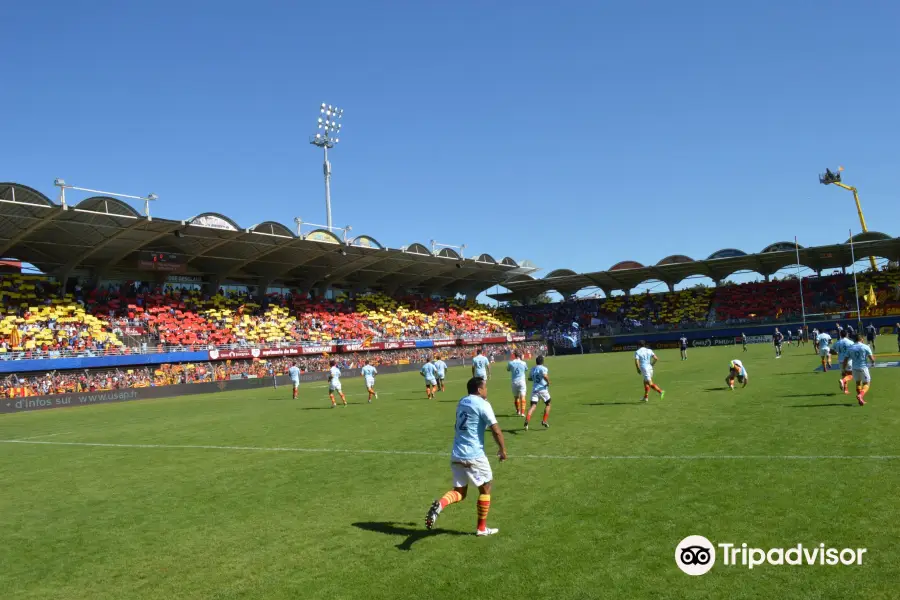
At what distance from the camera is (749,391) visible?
67.2 ft

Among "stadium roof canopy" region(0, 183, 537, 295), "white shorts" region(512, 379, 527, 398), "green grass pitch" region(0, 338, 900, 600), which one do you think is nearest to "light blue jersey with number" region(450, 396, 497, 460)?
"green grass pitch" region(0, 338, 900, 600)

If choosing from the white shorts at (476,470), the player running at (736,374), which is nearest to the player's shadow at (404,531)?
the white shorts at (476,470)

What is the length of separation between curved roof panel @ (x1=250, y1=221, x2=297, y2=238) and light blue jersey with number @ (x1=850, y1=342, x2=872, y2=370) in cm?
4155

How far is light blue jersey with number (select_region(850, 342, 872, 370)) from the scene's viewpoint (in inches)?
621

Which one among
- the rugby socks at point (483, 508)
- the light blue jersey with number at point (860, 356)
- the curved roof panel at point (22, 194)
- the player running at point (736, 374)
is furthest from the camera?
the curved roof panel at point (22, 194)

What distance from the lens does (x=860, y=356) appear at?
52.2 feet

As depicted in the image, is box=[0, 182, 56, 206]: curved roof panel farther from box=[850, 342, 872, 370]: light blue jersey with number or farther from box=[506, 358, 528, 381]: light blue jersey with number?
box=[850, 342, 872, 370]: light blue jersey with number

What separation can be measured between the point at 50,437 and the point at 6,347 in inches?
890

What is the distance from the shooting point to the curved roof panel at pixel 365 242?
58156 mm

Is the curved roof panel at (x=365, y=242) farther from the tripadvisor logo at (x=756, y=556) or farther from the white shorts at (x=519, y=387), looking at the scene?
the tripadvisor logo at (x=756, y=556)

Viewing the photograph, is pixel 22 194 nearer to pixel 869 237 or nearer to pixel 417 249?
pixel 417 249

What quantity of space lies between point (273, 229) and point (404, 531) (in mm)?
45392

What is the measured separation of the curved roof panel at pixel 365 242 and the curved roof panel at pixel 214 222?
12278mm

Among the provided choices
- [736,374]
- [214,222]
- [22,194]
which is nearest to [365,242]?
[214,222]
